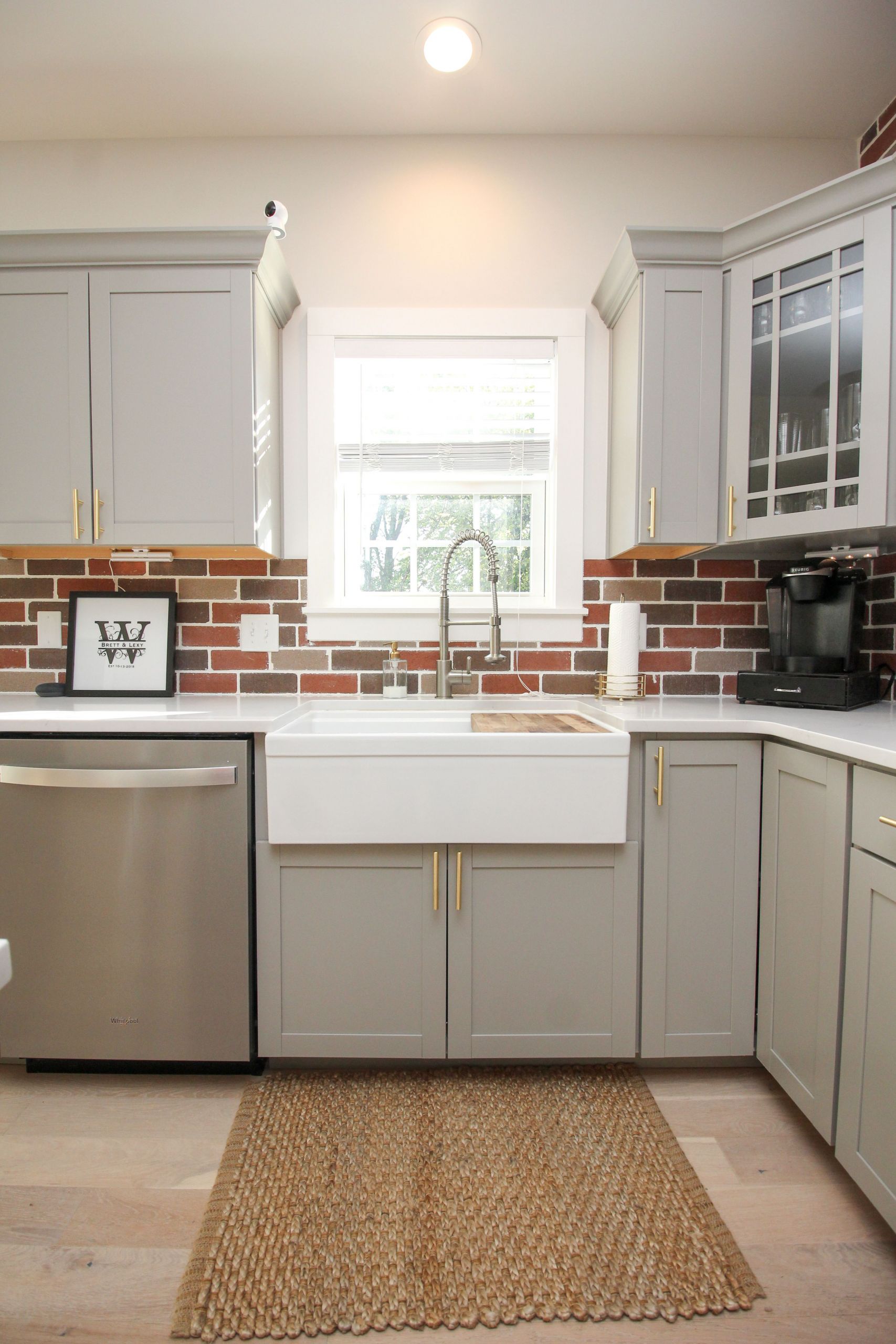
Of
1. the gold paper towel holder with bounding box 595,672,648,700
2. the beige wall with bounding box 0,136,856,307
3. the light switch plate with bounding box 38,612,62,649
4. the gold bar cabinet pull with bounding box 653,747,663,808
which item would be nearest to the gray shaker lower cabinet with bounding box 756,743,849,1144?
the gold bar cabinet pull with bounding box 653,747,663,808

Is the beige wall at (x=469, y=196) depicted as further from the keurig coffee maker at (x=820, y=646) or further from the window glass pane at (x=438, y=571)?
the keurig coffee maker at (x=820, y=646)

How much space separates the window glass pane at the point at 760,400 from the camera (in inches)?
72.7

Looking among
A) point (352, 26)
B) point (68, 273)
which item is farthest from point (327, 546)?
point (352, 26)

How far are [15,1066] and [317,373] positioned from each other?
2277 millimetres

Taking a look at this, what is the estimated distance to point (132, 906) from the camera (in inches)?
65.1

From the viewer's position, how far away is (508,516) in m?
2.35

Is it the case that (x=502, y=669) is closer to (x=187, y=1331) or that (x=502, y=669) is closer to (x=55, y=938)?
(x=55, y=938)

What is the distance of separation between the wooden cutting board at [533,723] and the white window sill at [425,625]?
35cm

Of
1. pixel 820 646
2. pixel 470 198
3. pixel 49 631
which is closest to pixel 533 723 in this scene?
pixel 820 646

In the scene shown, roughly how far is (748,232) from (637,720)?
1427 mm

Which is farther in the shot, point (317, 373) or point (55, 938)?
point (317, 373)

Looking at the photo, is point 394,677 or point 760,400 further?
point 394,677

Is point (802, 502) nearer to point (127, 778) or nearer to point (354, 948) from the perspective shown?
point (354, 948)

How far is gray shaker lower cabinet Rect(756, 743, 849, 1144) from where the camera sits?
1359 millimetres
